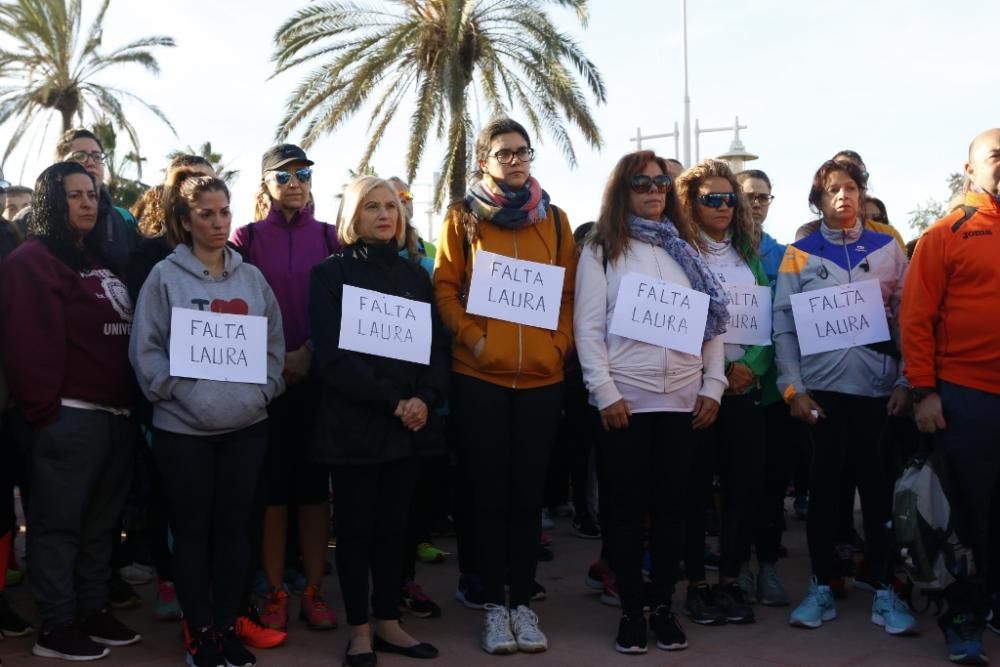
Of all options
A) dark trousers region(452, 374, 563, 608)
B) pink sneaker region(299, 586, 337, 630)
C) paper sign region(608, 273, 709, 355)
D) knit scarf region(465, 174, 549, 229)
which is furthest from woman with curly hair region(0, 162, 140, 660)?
paper sign region(608, 273, 709, 355)

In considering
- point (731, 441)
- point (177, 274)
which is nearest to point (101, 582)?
point (177, 274)

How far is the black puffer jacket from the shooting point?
4.48m

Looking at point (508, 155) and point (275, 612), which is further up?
point (508, 155)

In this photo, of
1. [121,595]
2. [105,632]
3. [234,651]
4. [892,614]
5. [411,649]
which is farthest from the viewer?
[121,595]

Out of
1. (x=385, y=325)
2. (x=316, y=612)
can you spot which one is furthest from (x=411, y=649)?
(x=385, y=325)

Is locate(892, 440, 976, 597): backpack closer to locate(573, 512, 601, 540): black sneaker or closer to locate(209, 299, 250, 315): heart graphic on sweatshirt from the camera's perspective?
locate(573, 512, 601, 540): black sneaker

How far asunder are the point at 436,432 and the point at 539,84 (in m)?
12.8

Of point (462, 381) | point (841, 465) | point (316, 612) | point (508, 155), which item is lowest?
point (316, 612)

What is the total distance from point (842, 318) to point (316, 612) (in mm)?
2908

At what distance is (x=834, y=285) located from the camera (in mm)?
5184

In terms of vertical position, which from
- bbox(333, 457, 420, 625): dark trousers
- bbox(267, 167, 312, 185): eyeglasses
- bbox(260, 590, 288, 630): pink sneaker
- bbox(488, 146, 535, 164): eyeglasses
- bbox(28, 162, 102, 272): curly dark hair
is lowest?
bbox(260, 590, 288, 630): pink sneaker

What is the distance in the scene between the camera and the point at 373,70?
16.5 m

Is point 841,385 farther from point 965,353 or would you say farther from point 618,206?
point 618,206

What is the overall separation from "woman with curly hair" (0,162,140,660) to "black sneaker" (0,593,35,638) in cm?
42
